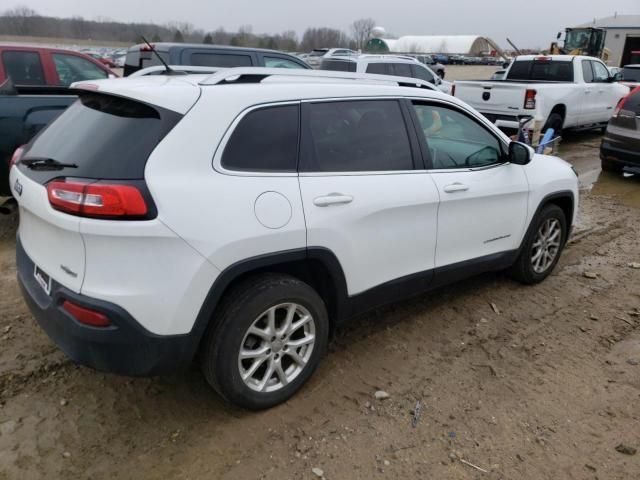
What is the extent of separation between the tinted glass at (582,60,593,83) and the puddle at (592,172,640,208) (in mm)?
3364

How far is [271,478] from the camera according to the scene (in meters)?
2.47

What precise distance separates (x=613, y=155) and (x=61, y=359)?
841 cm

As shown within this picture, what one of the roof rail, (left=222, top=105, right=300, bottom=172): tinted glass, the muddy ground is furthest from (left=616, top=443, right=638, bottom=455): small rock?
the roof rail

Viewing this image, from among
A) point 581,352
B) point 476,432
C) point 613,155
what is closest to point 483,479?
point 476,432

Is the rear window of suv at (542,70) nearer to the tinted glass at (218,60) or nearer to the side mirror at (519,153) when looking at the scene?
the tinted glass at (218,60)

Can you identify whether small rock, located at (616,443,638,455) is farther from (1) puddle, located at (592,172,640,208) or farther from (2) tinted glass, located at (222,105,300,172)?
(1) puddle, located at (592,172,640,208)

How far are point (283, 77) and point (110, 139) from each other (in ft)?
3.61

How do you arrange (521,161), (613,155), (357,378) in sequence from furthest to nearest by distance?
(613,155) < (521,161) < (357,378)

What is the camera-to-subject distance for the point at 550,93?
10.1 metres

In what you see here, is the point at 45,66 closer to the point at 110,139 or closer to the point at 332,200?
the point at 110,139

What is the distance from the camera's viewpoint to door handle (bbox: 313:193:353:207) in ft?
9.05

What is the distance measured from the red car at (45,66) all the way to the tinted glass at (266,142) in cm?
653

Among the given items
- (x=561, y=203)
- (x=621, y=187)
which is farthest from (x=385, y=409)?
(x=621, y=187)

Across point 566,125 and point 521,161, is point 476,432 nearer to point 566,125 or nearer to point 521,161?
point 521,161
